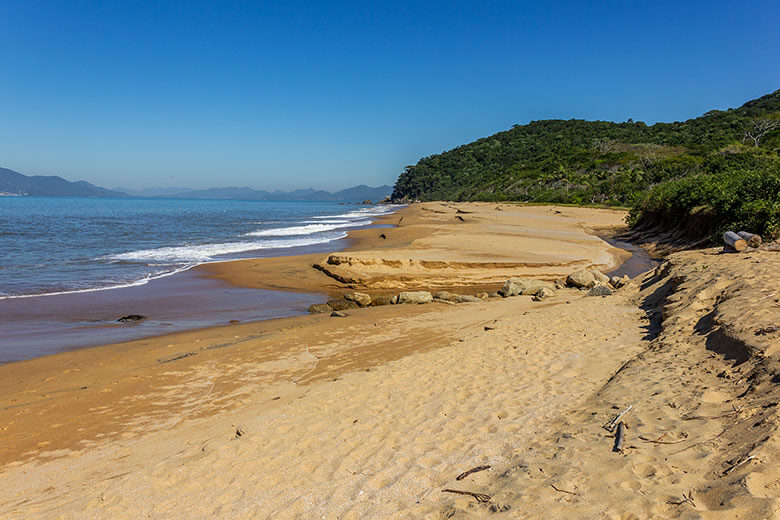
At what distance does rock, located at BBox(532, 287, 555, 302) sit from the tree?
208 ft

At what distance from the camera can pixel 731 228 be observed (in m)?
15.8

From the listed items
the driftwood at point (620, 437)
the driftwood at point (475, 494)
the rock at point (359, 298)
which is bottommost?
the rock at point (359, 298)

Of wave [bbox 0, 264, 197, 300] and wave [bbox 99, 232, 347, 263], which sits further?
wave [bbox 99, 232, 347, 263]

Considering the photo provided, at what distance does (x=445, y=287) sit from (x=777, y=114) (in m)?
80.2

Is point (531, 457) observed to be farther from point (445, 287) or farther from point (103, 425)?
point (445, 287)

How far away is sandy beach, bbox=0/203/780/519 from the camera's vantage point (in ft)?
10.6

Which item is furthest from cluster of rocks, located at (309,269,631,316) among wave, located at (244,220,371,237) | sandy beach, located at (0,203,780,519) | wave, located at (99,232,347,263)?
wave, located at (244,220,371,237)

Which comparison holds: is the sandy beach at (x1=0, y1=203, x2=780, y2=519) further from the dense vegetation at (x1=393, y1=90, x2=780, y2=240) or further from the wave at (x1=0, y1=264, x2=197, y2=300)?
the dense vegetation at (x1=393, y1=90, x2=780, y2=240)

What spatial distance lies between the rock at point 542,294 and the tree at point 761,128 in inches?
2493

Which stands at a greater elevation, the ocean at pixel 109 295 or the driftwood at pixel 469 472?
the driftwood at pixel 469 472

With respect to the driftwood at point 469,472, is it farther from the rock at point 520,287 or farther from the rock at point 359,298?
the rock at point 520,287

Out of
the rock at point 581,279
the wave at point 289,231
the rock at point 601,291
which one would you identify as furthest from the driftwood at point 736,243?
the wave at point 289,231

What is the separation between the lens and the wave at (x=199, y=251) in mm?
20166

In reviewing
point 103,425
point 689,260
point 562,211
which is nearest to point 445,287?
point 689,260
